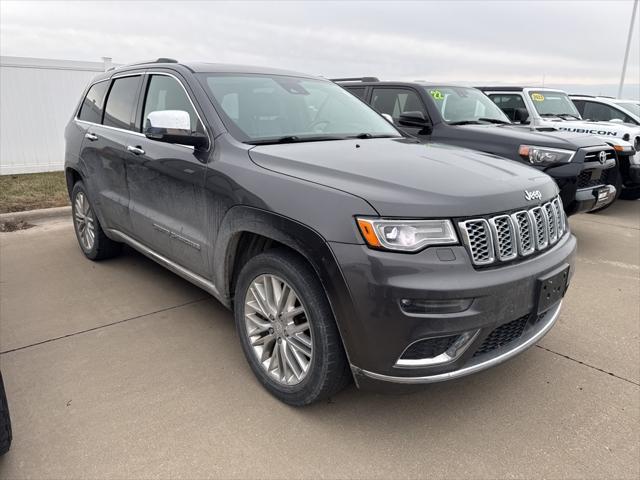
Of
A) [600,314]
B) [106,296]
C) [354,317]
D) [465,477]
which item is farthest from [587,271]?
[106,296]

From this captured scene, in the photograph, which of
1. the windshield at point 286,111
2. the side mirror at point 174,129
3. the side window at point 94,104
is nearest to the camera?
the side mirror at point 174,129

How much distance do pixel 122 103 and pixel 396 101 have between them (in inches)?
146

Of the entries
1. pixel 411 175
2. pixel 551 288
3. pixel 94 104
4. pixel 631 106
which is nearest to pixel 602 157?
pixel 551 288

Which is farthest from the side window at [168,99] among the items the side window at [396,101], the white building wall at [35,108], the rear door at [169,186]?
the white building wall at [35,108]

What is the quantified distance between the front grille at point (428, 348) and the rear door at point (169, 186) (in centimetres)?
145

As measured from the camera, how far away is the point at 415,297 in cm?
195

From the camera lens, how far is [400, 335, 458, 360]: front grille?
2.05 m

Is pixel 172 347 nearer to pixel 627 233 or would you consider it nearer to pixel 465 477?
pixel 465 477

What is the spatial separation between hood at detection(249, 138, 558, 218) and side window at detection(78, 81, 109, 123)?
7.97 feet

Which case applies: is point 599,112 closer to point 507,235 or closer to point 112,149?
point 507,235

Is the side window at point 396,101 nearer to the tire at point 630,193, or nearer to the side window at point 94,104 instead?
the side window at point 94,104

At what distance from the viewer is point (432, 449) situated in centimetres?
229

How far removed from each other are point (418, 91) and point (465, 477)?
5.04 meters

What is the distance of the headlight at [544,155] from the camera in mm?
5000
